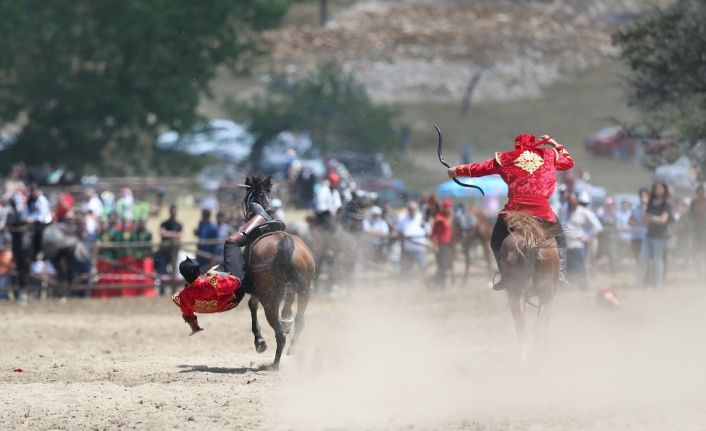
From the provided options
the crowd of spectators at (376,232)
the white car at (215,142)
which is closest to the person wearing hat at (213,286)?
the crowd of spectators at (376,232)

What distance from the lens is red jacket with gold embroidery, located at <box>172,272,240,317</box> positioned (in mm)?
13570

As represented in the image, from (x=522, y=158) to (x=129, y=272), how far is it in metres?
12.9

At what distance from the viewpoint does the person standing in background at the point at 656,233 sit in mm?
23562

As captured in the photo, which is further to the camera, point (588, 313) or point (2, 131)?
point (2, 131)

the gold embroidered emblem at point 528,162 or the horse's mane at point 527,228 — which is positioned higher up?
the gold embroidered emblem at point 528,162

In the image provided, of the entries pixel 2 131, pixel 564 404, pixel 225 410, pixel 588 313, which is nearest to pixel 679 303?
pixel 588 313

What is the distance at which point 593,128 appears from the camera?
6031 centimetres

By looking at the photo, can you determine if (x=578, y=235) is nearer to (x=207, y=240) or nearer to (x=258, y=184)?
(x=207, y=240)

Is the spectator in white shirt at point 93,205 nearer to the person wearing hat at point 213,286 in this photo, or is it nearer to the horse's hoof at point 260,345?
the horse's hoof at point 260,345

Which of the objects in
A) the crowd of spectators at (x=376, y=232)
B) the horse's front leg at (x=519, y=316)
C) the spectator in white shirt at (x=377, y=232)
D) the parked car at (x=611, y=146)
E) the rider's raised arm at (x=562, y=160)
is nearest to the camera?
the rider's raised arm at (x=562, y=160)

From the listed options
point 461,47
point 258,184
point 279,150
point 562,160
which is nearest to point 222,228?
point 258,184

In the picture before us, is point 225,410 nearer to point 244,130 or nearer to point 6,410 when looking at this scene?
point 6,410

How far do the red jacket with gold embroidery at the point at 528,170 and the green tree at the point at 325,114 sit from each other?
27720mm

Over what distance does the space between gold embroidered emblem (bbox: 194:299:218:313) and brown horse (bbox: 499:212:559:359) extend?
10.6 ft
